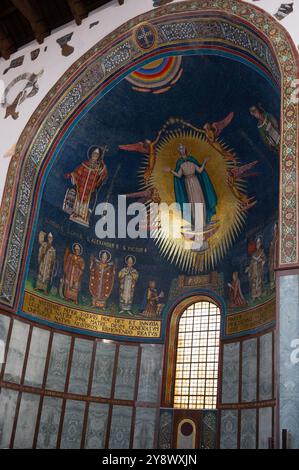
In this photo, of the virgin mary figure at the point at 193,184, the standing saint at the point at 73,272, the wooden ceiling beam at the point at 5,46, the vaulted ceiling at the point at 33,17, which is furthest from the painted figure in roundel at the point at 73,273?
the vaulted ceiling at the point at 33,17

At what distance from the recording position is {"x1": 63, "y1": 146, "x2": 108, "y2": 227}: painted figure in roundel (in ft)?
50.6

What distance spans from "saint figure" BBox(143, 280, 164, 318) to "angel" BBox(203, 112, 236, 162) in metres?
4.01

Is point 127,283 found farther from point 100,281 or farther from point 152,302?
point 152,302

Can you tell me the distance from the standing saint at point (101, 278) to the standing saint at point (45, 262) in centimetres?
131

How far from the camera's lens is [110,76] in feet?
47.1

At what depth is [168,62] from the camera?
14.2m

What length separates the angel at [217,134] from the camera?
1500 cm

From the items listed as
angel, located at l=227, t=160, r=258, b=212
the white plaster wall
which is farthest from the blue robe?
the white plaster wall

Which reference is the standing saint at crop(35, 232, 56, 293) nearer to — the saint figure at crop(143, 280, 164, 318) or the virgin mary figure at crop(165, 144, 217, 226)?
the saint figure at crop(143, 280, 164, 318)

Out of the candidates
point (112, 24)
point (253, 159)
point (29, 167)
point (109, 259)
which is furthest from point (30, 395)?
point (112, 24)

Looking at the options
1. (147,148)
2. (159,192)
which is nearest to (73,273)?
(159,192)
